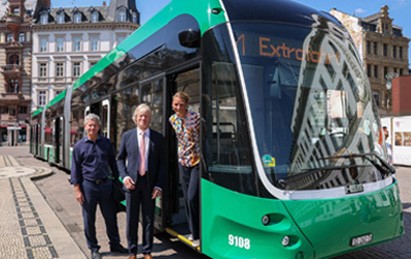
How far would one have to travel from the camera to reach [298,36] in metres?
4.18

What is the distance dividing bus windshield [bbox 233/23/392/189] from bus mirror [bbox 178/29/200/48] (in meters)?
0.52

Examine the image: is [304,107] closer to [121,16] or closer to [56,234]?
[56,234]

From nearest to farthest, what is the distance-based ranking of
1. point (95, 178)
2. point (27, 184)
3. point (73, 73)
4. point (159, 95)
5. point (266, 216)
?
point (266, 216), point (95, 178), point (159, 95), point (27, 184), point (73, 73)

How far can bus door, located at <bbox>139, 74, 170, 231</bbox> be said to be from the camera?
16.7ft

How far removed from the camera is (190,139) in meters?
4.48

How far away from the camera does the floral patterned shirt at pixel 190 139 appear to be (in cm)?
447

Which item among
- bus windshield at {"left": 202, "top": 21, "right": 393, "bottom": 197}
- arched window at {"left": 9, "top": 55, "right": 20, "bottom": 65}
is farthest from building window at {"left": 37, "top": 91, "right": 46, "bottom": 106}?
bus windshield at {"left": 202, "top": 21, "right": 393, "bottom": 197}

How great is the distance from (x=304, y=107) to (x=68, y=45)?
2246 inches

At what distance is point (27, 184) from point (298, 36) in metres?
9.97

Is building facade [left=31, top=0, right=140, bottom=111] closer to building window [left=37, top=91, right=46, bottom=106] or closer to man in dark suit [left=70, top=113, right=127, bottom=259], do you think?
building window [left=37, top=91, right=46, bottom=106]

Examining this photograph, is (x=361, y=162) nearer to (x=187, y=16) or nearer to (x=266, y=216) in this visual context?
(x=266, y=216)

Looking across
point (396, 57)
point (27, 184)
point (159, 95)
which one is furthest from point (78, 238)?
point (396, 57)

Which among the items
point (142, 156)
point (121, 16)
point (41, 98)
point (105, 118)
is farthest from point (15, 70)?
point (142, 156)

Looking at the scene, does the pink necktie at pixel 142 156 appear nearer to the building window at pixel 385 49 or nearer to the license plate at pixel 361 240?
the license plate at pixel 361 240
